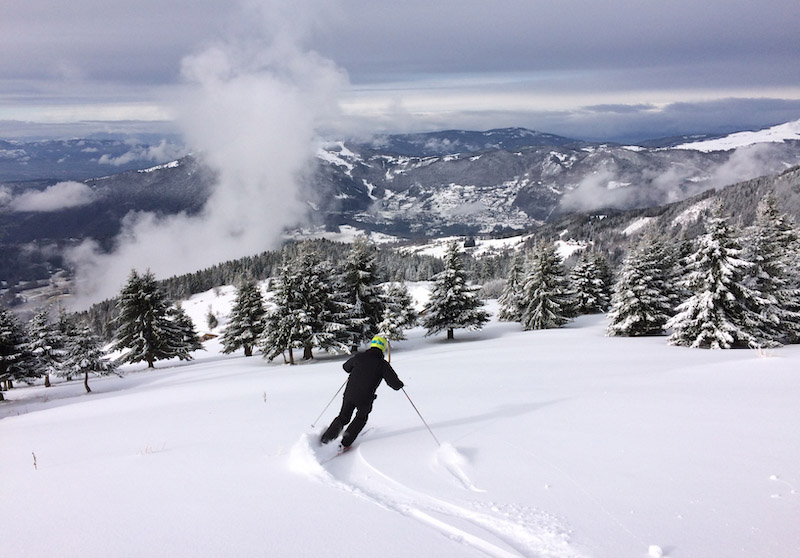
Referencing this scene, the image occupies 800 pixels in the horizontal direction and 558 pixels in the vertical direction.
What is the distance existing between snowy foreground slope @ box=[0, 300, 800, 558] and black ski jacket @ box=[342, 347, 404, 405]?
74 centimetres

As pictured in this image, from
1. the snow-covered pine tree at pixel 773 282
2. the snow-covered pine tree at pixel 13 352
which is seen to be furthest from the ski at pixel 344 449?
the snow-covered pine tree at pixel 13 352

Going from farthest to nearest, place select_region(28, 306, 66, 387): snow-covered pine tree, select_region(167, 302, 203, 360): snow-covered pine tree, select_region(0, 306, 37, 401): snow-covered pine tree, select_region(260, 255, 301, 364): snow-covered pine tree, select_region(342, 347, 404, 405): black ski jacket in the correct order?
select_region(167, 302, 203, 360): snow-covered pine tree, select_region(28, 306, 66, 387): snow-covered pine tree, select_region(260, 255, 301, 364): snow-covered pine tree, select_region(0, 306, 37, 401): snow-covered pine tree, select_region(342, 347, 404, 405): black ski jacket

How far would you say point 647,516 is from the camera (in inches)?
157

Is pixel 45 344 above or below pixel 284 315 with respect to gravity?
below

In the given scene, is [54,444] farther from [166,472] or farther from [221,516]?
[221,516]

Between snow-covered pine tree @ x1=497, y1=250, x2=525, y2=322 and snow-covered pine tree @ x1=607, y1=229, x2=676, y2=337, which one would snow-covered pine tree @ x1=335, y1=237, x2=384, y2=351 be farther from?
snow-covered pine tree @ x1=497, y1=250, x2=525, y2=322

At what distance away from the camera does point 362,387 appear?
6.80 metres

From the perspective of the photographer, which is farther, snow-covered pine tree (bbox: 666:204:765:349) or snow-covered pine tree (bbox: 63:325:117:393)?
snow-covered pine tree (bbox: 63:325:117:393)

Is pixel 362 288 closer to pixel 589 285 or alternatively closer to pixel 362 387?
pixel 362 387

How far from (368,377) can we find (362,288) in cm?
2494

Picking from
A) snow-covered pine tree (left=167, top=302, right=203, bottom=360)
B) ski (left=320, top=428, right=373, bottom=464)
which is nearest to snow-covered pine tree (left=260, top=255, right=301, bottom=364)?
snow-covered pine tree (left=167, top=302, right=203, bottom=360)

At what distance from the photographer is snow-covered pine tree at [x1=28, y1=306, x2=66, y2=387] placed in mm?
28547

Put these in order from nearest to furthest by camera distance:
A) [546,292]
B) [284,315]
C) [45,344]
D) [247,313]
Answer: [284,315] < [45,344] < [546,292] < [247,313]

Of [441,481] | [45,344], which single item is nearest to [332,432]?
[441,481]
